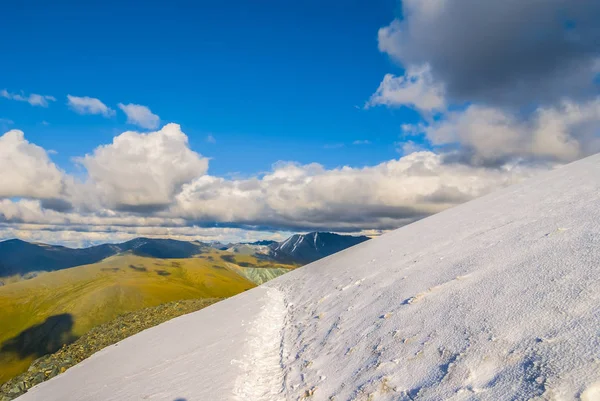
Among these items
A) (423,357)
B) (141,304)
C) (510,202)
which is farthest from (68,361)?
(141,304)

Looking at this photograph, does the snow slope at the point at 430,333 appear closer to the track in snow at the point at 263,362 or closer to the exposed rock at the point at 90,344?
the track in snow at the point at 263,362

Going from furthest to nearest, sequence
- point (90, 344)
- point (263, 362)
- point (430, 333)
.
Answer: point (90, 344), point (263, 362), point (430, 333)

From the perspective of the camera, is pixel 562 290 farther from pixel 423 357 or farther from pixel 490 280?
pixel 423 357

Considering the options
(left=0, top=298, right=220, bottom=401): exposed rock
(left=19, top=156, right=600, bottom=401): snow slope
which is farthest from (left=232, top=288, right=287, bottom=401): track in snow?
(left=0, top=298, right=220, bottom=401): exposed rock

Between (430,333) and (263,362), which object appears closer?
(430,333)

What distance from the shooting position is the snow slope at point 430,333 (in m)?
8.23

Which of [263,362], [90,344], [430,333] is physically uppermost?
[430,333]

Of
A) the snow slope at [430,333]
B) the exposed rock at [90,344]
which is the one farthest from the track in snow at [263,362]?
the exposed rock at [90,344]

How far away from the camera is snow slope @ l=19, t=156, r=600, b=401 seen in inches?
324

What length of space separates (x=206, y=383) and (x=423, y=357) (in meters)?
9.71

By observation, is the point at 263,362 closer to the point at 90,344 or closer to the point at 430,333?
the point at 430,333

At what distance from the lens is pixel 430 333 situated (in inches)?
446

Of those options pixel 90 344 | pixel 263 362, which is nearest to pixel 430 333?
pixel 263 362

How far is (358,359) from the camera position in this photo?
1219 cm
